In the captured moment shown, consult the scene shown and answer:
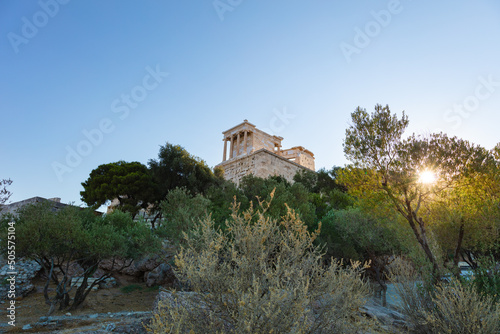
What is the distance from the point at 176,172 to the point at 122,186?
16.1 ft

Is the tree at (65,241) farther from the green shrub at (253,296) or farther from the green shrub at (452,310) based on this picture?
the green shrub at (452,310)

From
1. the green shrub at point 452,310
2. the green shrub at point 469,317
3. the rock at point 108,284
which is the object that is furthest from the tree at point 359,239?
the rock at point 108,284

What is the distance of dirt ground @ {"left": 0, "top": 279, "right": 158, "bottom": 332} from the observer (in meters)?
11.4

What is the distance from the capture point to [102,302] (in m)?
13.8

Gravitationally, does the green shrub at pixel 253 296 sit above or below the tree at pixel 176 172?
below

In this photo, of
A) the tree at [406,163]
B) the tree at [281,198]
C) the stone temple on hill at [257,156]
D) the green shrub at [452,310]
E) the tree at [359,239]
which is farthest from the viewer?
the stone temple on hill at [257,156]

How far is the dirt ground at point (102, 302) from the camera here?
37.3ft

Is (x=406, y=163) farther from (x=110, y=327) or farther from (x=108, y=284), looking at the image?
(x=108, y=284)

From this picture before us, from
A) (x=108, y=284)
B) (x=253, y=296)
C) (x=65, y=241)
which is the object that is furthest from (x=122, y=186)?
(x=253, y=296)

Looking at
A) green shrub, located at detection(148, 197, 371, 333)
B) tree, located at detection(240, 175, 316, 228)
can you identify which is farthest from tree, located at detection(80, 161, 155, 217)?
green shrub, located at detection(148, 197, 371, 333)

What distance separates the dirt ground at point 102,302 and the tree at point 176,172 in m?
8.29

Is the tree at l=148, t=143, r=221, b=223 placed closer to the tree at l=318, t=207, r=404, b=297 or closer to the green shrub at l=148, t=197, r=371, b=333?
the tree at l=318, t=207, r=404, b=297

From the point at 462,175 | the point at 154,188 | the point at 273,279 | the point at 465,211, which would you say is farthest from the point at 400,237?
the point at 154,188

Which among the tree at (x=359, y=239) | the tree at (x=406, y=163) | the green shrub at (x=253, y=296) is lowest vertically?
the green shrub at (x=253, y=296)
